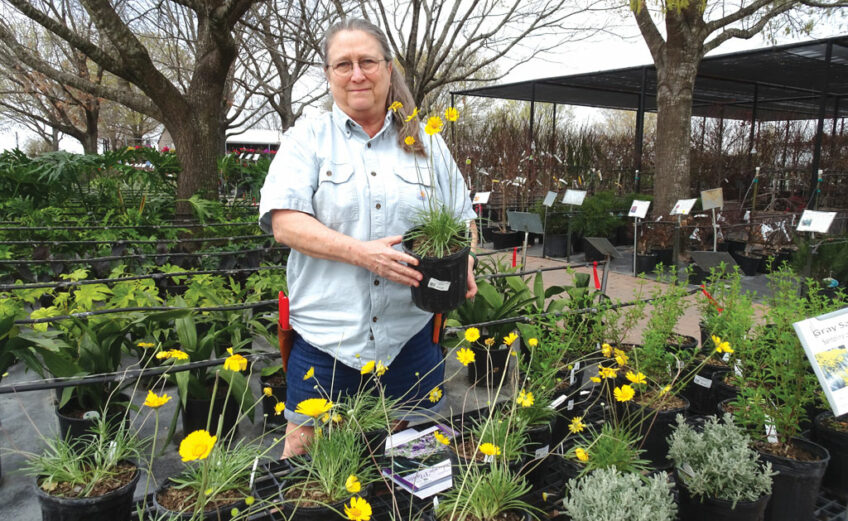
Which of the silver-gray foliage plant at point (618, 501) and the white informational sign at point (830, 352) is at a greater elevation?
the white informational sign at point (830, 352)

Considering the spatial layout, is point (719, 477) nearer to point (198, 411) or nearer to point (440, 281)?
point (440, 281)

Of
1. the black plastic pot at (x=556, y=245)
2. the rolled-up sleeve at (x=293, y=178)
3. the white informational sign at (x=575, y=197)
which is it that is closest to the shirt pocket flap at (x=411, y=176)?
the rolled-up sleeve at (x=293, y=178)

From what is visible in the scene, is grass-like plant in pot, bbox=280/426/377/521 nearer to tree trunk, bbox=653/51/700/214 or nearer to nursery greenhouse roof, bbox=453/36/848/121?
tree trunk, bbox=653/51/700/214

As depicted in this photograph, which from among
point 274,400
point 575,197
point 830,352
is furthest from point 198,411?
point 575,197

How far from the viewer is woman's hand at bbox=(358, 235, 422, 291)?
1.45 meters

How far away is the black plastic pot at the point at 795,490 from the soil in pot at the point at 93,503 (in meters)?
1.64

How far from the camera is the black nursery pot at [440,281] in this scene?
1.50 m

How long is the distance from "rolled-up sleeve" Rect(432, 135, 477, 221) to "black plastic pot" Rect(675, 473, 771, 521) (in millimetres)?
997

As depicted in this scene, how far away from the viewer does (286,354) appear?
1781mm

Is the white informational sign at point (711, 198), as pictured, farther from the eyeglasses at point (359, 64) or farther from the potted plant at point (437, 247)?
the eyeglasses at point (359, 64)

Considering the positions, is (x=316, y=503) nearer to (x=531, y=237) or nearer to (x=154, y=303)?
(x=154, y=303)

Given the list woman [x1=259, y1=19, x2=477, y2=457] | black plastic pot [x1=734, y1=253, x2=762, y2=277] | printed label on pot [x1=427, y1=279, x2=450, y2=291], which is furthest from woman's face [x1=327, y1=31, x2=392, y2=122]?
black plastic pot [x1=734, y1=253, x2=762, y2=277]

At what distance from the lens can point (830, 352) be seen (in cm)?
139

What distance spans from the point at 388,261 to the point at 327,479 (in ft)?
1.81
